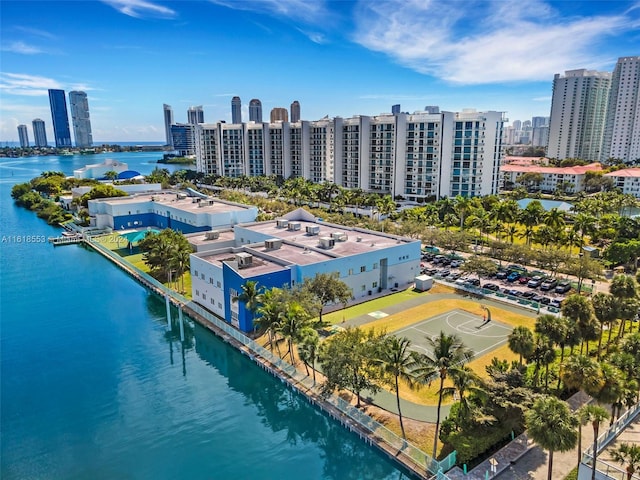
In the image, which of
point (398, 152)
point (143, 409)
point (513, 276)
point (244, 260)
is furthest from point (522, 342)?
point (398, 152)

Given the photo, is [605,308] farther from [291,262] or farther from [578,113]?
[578,113]

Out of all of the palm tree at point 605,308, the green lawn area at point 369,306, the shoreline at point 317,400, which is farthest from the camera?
the green lawn area at point 369,306

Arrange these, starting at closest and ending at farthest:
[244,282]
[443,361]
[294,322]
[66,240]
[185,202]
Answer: [443,361]
[294,322]
[244,282]
[66,240]
[185,202]

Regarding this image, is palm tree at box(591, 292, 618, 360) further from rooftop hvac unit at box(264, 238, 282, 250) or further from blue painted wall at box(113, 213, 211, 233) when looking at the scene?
blue painted wall at box(113, 213, 211, 233)

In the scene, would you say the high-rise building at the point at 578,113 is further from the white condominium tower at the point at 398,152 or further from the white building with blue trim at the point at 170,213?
the white building with blue trim at the point at 170,213

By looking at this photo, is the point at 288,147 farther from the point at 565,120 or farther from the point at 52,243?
the point at 565,120

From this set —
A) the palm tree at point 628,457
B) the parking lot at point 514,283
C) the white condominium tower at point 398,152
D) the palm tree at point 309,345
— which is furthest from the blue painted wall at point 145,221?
the palm tree at point 628,457
